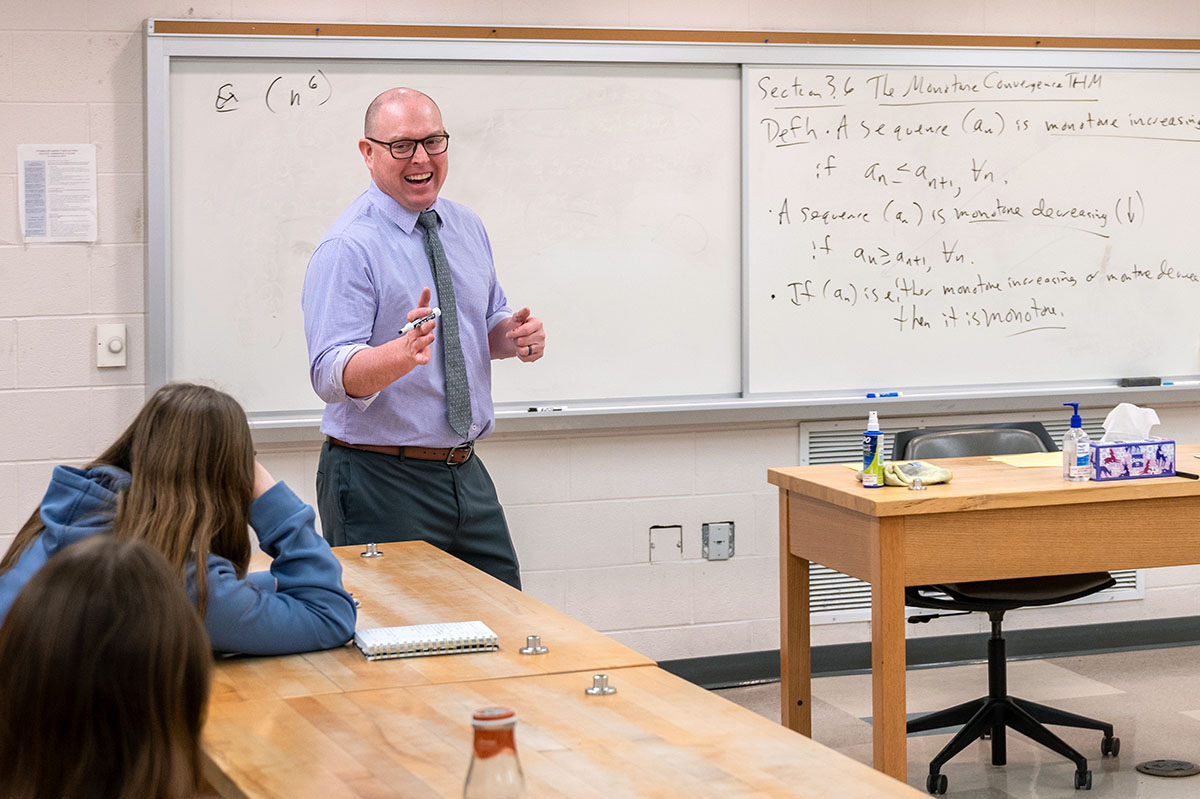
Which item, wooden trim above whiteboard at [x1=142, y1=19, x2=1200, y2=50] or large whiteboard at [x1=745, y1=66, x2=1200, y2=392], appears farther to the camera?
large whiteboard at [x1=745, y1=66, x2=1200, y2=392]

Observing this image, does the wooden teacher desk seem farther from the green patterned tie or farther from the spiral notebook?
the spiral notebook

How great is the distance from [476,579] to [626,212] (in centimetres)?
187

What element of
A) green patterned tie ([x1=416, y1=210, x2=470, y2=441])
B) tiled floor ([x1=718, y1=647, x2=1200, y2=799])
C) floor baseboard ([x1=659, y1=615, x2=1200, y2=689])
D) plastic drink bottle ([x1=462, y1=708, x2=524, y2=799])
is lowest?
tiled floor ([x1=718, y1=647, x2=1200, y2=799])

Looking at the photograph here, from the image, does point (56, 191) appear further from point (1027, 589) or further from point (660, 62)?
point (1027, 589)

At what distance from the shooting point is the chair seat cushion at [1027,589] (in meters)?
3.50

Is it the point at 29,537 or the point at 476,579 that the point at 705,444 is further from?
the point at 29,537

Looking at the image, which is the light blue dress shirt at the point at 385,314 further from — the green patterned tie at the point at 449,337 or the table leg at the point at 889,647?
the table leg at the point at 889,647

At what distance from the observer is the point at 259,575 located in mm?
2250

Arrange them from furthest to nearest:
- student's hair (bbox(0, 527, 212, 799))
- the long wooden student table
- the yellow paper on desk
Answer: the yellow paper on desk → the long wooden student table → student's hair (bbox(0, 527, 212, 799))

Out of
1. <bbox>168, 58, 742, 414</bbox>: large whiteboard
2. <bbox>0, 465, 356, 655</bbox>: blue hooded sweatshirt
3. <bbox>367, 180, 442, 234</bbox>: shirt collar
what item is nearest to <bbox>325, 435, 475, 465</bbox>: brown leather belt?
→ <bbox>367, 180, 442, 234</bbox>: shirt collar

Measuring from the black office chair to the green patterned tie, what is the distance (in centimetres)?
123

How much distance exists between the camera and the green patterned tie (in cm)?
307

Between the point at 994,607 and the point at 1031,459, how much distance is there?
0.40m

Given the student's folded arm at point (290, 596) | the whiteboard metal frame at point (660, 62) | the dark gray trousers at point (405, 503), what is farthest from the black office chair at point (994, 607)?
the student's folded arm at point (290, 596)
